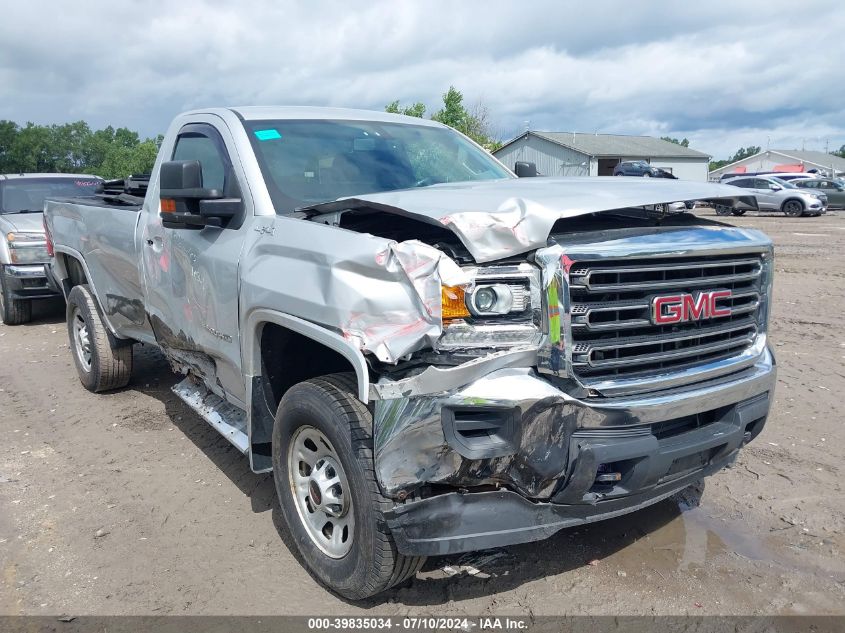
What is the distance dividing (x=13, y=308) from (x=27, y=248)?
83 centimetres

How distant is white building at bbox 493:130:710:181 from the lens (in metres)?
50.0

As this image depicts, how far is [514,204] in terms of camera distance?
264cm

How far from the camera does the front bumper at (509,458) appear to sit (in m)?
2.50

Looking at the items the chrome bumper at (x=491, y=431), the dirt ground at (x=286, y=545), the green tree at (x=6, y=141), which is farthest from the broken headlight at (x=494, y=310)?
the green tree at (x=6, y=141)

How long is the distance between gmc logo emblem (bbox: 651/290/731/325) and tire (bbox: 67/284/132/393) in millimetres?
4635

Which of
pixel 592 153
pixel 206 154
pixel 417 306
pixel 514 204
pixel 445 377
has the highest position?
pixel 592 153

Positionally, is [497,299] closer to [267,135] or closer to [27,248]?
[267,135]

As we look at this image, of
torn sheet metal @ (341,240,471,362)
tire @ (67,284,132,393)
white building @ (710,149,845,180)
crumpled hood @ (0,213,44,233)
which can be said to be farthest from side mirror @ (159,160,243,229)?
white building @ (710,149,845,180)

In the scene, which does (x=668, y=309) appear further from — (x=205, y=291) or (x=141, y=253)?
(x=141, y=253)

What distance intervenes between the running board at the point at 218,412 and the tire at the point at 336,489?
0.47 meters

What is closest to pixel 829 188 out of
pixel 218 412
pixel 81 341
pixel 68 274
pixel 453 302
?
pixel 68 274

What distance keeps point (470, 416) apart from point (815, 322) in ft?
22.9

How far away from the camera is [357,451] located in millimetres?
2680

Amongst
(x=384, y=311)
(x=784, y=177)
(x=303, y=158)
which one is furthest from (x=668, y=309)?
(x=784, y=177)
